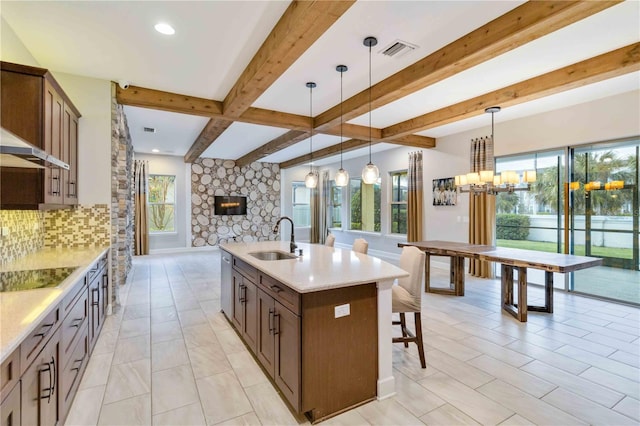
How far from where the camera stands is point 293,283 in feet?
6.40

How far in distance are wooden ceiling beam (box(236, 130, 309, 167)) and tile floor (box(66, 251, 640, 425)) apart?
3.48m

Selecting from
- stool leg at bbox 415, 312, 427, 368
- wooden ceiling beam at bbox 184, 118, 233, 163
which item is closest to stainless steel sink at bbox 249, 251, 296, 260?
stool leg at bbox 415, 312, 427, 368

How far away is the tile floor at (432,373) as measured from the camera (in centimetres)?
205

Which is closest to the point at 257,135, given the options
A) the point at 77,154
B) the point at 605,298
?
the point at 77,154

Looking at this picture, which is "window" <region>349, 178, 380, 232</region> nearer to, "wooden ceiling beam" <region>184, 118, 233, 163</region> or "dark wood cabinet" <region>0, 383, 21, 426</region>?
"wooden ceiling beam" <region>184, 118, 233, 163</region>

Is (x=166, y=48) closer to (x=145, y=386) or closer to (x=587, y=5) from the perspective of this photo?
(x=145, y=386)

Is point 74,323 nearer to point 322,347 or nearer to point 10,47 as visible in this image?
point 322,347

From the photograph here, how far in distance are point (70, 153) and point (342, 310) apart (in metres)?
3.29

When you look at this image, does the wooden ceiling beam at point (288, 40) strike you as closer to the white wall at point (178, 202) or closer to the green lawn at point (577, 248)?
the green lawn at point (577, 248)

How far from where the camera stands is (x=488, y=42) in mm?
2580

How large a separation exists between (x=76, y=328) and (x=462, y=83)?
451cm

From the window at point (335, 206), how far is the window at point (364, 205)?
634mm

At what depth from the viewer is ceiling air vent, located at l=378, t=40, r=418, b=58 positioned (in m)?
2.87

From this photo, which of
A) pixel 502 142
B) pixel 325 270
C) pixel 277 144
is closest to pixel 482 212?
pixel 502 142
